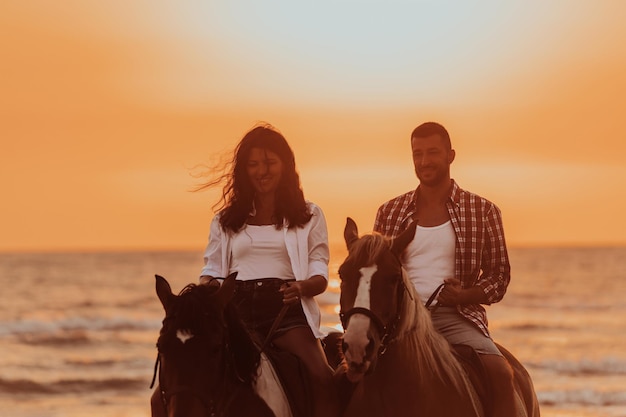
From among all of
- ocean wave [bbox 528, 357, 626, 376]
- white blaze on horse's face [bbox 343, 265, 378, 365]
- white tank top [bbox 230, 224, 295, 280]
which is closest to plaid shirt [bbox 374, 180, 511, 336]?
white tank top [bbox 230, 224, 295, 280]

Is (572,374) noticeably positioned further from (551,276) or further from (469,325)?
(551,276)

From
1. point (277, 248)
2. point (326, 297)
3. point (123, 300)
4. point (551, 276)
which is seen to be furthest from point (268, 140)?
point (551, 276)

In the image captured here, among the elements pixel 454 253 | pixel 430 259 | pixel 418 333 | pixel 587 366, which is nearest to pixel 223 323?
pixel 418 333

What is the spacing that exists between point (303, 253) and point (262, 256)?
0.84 feet

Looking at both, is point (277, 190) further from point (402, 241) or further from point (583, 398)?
point (583, 398)

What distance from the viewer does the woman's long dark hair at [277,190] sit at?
7.69 metres

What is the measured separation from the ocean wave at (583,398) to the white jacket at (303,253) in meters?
15.3

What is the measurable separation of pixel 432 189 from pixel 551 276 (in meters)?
54.9

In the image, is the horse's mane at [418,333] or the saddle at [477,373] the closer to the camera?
the horse's mane at [418,333]

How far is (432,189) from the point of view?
8320mm

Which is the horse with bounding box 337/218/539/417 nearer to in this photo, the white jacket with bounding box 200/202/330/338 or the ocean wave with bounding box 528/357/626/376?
the white jacket with bounding box 200/202/330/338

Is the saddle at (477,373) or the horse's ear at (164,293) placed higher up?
the horse's ear at (164,293)

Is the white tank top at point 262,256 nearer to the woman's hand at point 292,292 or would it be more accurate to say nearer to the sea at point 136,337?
the woman's hand at point 292,292

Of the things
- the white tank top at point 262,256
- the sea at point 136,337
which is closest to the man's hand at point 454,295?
the sea at point 136,337
